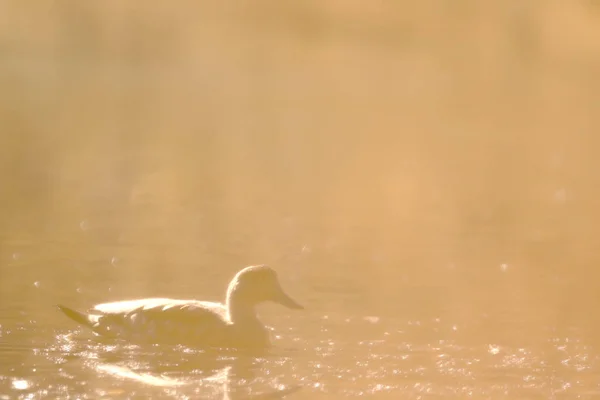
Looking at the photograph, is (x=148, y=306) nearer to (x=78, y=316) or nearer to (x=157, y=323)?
(x=157, y=323)

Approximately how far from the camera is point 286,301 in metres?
9.06

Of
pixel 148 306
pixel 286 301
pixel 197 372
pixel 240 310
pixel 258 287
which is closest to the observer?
pixel 197 372

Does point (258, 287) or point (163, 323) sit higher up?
point (258, 287)

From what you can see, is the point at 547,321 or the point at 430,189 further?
the point at 430,189

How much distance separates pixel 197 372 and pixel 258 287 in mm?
1324

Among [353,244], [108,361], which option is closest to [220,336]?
[108,361]

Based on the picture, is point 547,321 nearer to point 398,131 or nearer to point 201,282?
point 201,282

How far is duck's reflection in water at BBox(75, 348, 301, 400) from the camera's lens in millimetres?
7277

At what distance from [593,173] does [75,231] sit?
9.28 m

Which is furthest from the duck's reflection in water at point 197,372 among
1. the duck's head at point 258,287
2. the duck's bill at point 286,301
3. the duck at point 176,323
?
the duck's bill at point 286,301

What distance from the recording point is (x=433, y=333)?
8.79 meters

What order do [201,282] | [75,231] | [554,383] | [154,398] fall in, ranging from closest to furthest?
1. [154,398]
2. [554,383]
3. [201,282]
4. [75,231]

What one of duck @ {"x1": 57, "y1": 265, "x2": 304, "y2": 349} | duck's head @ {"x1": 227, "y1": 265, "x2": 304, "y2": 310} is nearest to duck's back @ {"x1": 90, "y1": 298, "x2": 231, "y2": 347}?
duck @ {"x1": 57, "y1": 265, "x2": 304, "y2": 349}

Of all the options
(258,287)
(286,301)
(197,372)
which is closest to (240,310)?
(258,287)
